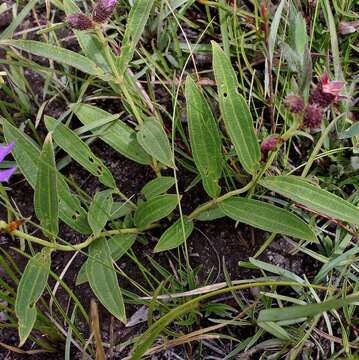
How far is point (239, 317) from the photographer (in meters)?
1.26

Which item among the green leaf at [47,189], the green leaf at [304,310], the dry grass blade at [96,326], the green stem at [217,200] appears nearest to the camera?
the green leaf at [304,310]

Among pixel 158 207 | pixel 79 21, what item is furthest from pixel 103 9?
pixel 158 207

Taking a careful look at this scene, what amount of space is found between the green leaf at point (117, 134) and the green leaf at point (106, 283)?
263 mm

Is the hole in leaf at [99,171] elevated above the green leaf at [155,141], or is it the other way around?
the green leaf at [155,141]

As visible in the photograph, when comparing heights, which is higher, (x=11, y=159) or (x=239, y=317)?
(x=11, y=159)

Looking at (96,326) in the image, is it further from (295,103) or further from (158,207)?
(295,103)

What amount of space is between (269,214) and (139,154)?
0.37m

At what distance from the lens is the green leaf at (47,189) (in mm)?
1097

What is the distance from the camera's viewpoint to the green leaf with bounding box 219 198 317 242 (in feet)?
3.82

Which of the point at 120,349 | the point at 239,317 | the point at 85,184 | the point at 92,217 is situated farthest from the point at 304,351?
the point at 85,184

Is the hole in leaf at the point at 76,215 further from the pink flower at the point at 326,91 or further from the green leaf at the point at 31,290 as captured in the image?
the pink flower at the point at 326,91

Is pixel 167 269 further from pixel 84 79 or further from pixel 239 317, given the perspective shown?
pixel 84 79

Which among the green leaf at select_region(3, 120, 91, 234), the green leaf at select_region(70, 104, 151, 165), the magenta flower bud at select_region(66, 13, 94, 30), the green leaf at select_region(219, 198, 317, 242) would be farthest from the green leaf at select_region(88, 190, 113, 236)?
the magenta flower bud at select_region(66, 13, 94, 30)

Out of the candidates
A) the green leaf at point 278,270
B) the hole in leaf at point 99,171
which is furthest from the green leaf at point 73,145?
the green leaf at point 278,270
